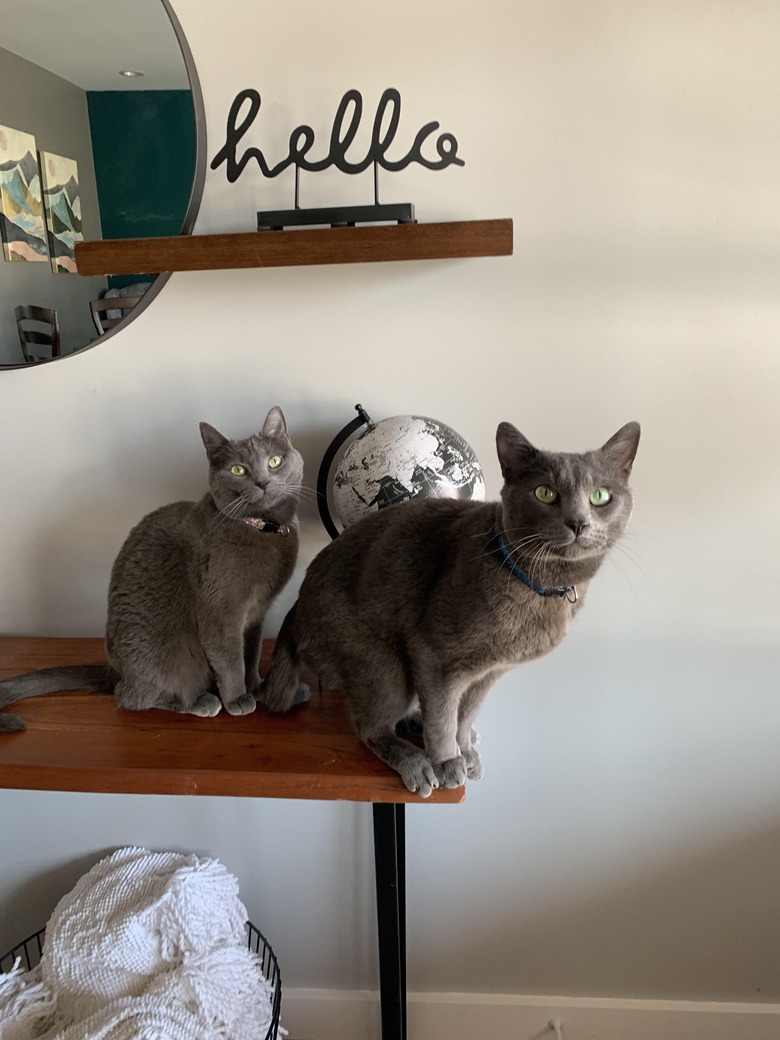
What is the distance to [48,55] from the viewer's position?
1178mm

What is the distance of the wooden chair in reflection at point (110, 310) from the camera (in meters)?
1.22

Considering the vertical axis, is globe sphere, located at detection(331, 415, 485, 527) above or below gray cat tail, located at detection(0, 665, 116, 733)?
above

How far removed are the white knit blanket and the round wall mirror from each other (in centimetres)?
96

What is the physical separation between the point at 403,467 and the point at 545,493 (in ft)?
0.82

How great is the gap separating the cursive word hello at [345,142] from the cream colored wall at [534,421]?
4 centimetres

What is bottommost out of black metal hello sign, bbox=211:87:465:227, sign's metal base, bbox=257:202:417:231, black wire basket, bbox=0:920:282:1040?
black wire basket, bbox=0:920:282:1040

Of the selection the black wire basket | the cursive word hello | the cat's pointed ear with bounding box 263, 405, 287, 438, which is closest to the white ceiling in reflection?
the cursive word hello

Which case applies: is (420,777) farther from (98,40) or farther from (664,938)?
(98,40)

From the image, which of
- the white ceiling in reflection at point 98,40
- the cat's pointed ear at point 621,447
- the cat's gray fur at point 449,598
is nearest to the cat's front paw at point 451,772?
the cat's gray fur at point 449,598

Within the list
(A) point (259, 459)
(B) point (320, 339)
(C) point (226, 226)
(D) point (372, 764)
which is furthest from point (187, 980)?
(C) point (226, 226)

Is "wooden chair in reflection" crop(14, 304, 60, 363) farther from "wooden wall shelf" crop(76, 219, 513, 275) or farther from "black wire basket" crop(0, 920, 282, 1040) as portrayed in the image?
"black wire basket" crop(0, 920, 282, 1040)

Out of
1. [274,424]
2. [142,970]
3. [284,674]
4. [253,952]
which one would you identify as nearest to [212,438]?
[274,424]

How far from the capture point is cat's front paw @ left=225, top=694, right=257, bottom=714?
108 centimetres

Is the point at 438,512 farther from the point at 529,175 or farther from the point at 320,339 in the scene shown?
the point at 529,175
